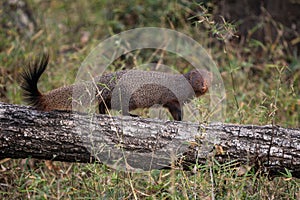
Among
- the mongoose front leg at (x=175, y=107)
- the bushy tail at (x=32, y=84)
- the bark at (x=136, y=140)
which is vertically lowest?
the bark at (x=136, y=140)

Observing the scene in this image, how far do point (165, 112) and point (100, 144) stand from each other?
0.94 metres

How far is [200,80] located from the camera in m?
2.78

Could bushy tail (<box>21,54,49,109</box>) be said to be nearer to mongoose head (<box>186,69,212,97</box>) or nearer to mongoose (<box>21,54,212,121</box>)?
mongoose (<box>21,54,212,121</box>)

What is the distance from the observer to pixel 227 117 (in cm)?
311

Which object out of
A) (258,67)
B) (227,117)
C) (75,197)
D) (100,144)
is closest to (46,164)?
(75,197)

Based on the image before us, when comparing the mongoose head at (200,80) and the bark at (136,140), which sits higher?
the mongoose head at (200,80)

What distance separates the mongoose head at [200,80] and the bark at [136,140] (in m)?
0.49

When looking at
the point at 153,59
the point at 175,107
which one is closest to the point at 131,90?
the point at 175,107

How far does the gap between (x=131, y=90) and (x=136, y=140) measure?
1.37 ft

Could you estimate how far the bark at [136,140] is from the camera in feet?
7.41

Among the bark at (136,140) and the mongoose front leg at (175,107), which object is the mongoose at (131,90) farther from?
the bark at (136,140)

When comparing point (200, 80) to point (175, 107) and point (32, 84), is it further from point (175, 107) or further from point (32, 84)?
point (32, 84)

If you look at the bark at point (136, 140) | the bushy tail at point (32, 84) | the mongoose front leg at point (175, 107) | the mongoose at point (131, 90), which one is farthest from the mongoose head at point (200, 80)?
the bushy tail at point (32, 84)

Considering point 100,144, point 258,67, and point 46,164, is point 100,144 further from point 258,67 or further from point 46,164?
point 258,67
